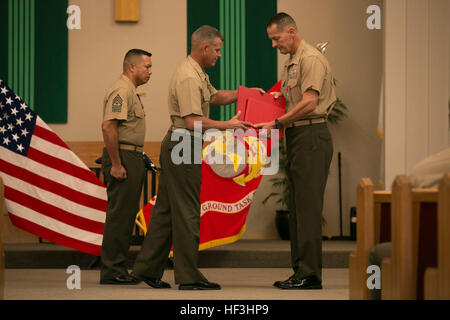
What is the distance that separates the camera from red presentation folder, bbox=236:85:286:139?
171 inches

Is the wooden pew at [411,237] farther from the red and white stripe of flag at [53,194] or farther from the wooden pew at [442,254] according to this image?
the red and white stripe of flag at [53,194]

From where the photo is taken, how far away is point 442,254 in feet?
6.01

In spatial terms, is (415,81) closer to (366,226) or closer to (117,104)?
(117,104)

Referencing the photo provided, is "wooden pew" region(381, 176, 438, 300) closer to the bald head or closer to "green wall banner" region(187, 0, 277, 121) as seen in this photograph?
the bald head

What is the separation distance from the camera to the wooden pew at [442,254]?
1.80m

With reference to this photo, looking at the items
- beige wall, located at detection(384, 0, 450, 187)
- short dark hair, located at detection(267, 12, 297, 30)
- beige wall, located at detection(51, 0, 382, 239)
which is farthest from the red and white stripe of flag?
beige wall, located at detection(384, 0, 450, 187)

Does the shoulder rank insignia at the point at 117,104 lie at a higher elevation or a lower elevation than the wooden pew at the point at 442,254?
higher

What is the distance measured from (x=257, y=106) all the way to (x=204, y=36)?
562 mm

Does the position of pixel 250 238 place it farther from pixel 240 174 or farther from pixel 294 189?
pixel 294 189

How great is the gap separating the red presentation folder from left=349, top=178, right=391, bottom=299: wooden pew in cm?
200

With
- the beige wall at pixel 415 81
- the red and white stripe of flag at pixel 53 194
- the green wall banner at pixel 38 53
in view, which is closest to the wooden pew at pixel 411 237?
the red and white stripe of flag at pixel 53 194

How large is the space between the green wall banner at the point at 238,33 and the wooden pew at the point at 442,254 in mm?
6157
